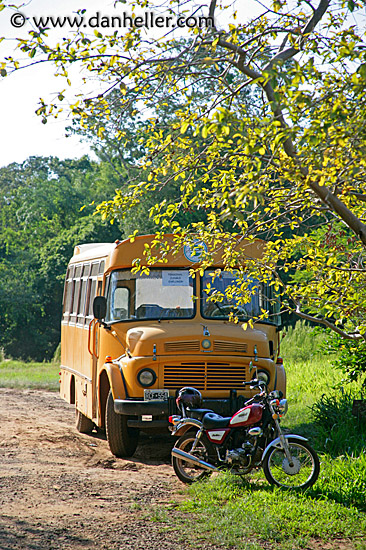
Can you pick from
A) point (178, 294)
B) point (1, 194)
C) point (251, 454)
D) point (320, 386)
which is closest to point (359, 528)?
point (251, 454)

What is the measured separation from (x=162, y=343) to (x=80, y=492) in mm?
2466

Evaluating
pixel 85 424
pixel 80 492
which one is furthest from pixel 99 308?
pixel 80 492

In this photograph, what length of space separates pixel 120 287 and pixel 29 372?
1802cm

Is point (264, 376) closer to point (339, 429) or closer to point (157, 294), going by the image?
point (339, 429)

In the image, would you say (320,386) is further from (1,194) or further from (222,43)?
(1,194)

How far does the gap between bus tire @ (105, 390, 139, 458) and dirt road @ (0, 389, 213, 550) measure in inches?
6.5

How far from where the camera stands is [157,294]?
10.6 meters

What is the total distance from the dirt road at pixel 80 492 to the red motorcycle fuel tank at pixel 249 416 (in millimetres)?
937

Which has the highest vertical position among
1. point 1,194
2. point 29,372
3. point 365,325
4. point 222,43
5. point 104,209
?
point 1,194

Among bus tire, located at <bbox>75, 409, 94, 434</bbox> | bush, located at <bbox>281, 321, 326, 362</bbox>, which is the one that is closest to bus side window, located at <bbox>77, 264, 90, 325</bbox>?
bus tire, located at <bbox>75, 409, 94, 434</bbox>

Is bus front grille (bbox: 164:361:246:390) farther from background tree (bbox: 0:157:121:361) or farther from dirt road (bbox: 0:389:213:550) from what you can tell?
background tree (bbox: 0:157:121:361)

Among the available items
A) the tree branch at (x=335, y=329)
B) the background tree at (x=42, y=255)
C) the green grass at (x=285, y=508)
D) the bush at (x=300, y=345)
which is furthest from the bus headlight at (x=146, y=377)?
the background tree at (x=42, y=255)

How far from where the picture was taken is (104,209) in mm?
7797

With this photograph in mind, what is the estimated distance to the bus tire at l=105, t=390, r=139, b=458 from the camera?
32.9 ft
